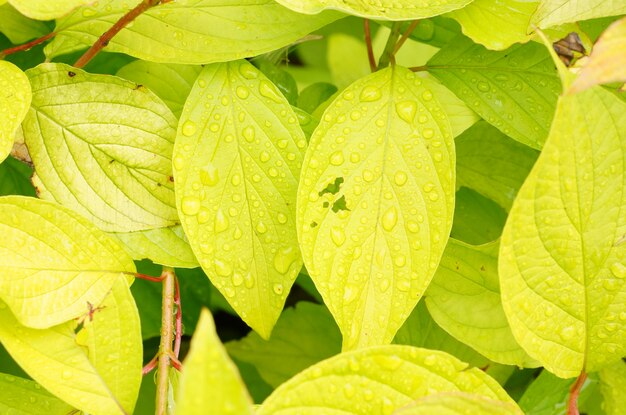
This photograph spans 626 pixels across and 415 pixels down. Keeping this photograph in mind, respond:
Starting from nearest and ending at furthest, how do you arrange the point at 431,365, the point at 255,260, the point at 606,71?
the point at 606,71 < the point at 431,365 < the point at 255,260

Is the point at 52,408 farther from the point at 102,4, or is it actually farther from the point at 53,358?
the point at 102,4

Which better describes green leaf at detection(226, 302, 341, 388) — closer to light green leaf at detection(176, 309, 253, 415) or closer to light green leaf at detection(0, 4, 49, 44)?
light green leaf at detection(0, 4, 49, 44)

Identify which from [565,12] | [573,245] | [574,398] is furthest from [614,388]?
[565,12]

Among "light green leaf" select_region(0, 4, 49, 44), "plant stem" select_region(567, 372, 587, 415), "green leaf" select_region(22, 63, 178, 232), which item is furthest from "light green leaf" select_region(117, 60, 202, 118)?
"plant stem" select_region(567, 372, 587, 415)

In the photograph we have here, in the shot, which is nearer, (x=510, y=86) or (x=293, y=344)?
(x=510, y=86)

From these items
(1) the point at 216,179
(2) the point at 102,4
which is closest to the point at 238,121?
(1) the point at 216,179

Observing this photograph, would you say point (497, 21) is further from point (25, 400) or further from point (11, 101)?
point (25, 400)
